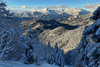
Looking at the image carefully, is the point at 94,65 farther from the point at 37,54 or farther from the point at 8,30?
the point at 8,30

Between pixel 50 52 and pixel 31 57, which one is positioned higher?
pixel 31 57


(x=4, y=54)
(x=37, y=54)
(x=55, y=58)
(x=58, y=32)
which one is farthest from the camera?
(x=58, y=32)

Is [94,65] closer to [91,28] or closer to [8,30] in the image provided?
[91,28]

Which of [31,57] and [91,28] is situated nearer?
[91,28]

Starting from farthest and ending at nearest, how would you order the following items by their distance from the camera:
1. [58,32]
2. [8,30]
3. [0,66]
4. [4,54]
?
[58,32] < [8,30] < [4,54] < [0,66]

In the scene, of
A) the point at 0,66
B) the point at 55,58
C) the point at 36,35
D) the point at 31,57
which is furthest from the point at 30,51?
the point at 55,58

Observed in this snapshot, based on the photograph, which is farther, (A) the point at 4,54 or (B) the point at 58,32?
(B) the point at 58,32

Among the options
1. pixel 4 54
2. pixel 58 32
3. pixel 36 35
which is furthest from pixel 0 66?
pixel 58 32

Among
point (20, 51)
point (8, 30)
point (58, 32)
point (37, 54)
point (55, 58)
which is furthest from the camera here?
point (58, 32)

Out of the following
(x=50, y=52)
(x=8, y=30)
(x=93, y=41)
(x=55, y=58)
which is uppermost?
(x=8, y=30)
